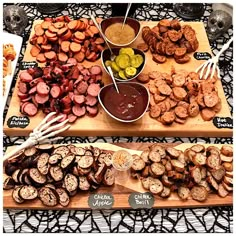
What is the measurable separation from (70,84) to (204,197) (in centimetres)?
74

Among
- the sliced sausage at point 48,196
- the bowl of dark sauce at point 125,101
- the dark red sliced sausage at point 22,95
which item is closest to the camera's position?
the sliced sausage at point 48,196

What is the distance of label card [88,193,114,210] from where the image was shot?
1.49 meters

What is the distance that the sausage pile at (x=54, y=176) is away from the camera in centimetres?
147

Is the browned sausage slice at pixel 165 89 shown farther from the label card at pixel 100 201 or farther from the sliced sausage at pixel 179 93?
the label card at pixel 100 201

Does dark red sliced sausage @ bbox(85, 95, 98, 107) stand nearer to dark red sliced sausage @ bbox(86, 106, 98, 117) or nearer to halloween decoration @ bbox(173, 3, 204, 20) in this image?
dark red sliced sausage @ bbox(86, 106, 98, 117)

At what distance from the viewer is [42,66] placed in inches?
76.5

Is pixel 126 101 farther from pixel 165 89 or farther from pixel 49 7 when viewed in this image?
pixel 49 7

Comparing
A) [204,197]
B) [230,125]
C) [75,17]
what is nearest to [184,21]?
[75,17]

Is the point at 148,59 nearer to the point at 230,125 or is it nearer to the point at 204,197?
the point at 230,125

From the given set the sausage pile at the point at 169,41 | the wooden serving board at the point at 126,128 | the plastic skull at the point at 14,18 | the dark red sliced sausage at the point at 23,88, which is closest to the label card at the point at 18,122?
the wooden serving board at the point at 126,128

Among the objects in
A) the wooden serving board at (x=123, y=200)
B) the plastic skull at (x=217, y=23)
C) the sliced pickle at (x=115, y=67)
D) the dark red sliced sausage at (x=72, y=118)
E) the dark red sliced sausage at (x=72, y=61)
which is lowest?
the wooden serving board at (x=123, y=200)

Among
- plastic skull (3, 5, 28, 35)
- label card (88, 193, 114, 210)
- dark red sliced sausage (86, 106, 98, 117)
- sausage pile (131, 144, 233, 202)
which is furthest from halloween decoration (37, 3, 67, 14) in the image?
label card (88, 193, 114, 210)

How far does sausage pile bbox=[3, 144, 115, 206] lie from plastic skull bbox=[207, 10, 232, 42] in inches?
40.0

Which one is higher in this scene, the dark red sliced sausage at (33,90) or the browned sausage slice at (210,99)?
the dark red sliced sausage at (33,90)
